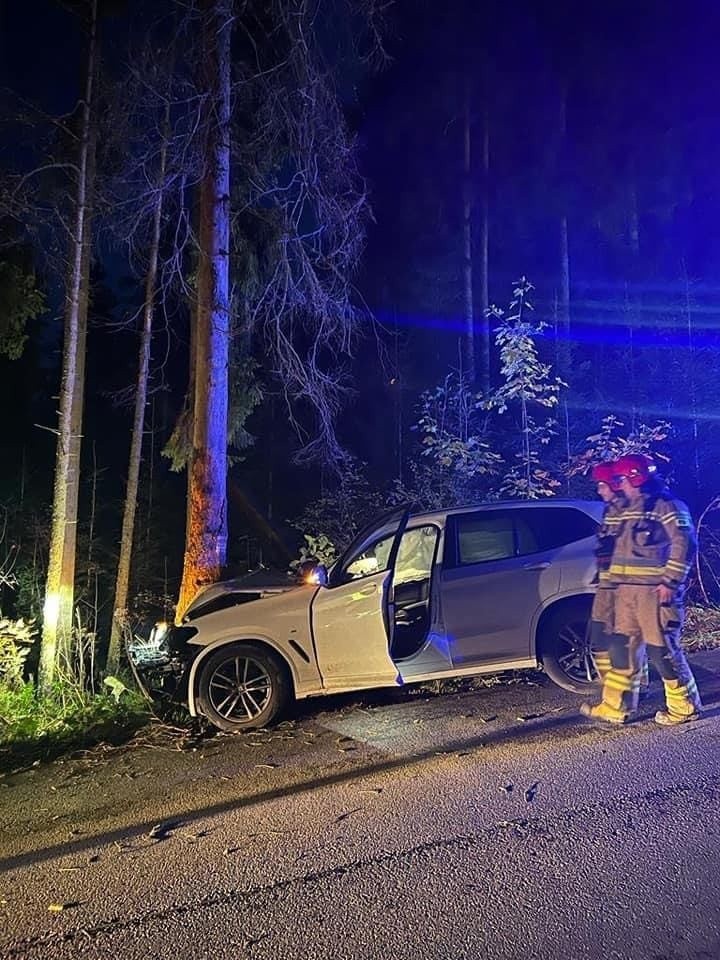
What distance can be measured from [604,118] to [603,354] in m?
5.58

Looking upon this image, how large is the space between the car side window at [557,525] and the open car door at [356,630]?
1.37m

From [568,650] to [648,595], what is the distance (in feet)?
3.83

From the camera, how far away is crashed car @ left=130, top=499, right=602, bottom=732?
18.4ft

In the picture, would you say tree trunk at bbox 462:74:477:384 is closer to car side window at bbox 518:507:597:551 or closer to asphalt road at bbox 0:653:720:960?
car side window at bbox 518:507:597:551

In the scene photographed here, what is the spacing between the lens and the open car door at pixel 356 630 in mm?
5570

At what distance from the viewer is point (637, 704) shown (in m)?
5.57

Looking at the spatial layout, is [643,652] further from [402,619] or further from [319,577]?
[319,577]

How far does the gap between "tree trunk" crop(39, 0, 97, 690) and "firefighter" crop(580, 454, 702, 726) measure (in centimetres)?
539

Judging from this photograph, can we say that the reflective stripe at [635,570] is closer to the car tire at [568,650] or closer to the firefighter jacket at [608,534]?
the firefighter jacket at [608,534]

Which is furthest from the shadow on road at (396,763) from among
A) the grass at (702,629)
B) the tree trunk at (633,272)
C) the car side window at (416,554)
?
the tree trunk at (633,272)

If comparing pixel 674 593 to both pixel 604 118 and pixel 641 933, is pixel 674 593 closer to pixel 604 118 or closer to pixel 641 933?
pixel 641 933

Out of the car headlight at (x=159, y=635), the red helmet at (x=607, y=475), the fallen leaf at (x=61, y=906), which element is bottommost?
the fallen leaf at (x=61, y=906)

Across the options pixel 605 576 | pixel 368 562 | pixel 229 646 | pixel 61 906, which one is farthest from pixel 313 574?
pixel 61 906

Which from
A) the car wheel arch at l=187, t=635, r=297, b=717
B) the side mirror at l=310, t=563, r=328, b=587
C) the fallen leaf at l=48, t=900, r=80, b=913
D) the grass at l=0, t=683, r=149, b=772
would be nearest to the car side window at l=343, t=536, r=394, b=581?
the side mirror at l=310, t=563, r=328, b=587
